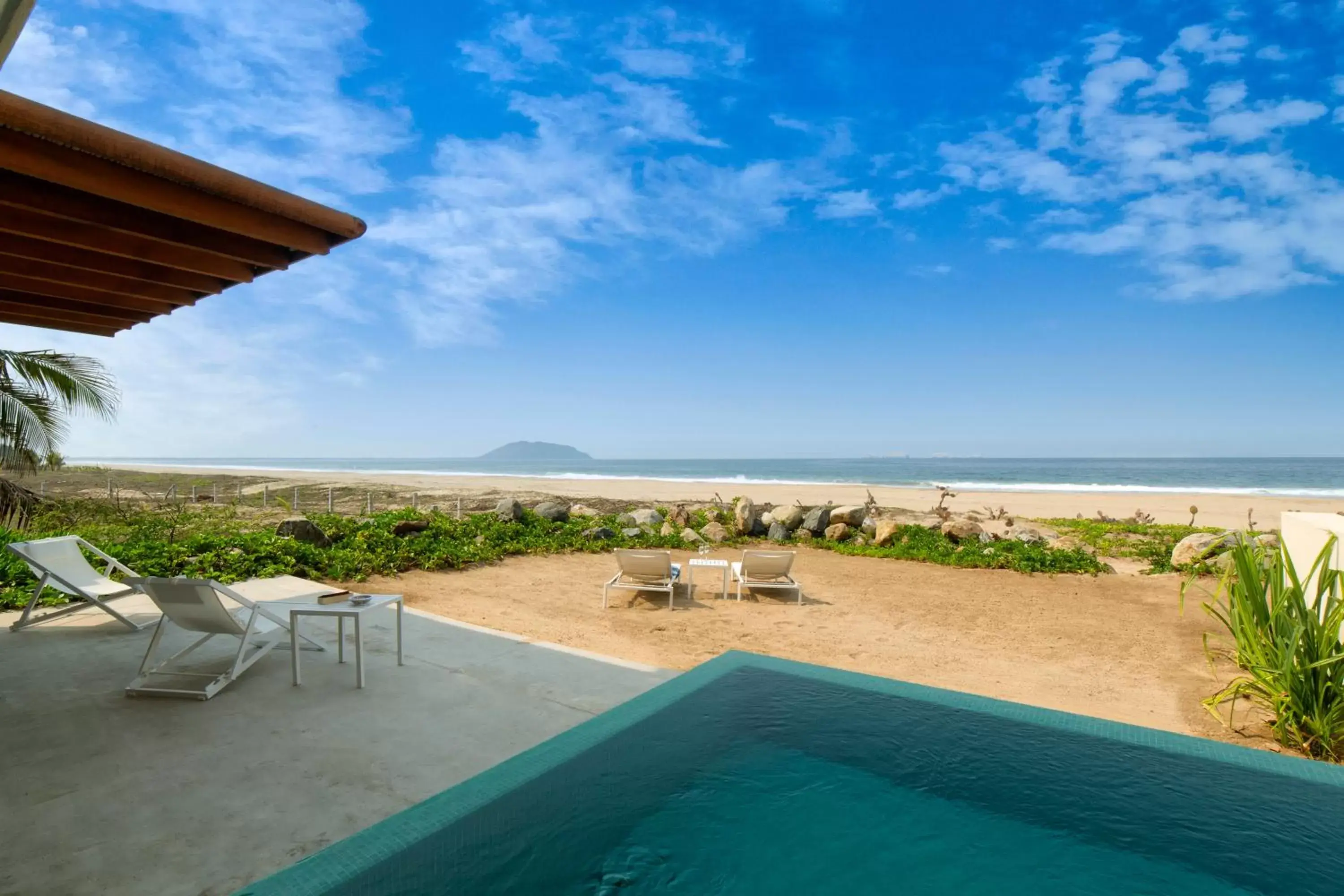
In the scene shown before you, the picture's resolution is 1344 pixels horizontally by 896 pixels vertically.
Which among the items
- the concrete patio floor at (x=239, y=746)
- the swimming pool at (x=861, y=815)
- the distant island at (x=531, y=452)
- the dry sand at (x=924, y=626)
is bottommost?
the dry sand at (x=924, y=626)

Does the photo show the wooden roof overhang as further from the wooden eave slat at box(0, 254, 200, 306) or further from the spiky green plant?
the spiky green plant

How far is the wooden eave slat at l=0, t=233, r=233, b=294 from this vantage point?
323cm

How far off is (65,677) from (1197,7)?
2510cm

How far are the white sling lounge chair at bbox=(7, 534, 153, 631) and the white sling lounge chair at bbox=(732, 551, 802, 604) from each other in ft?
19.5

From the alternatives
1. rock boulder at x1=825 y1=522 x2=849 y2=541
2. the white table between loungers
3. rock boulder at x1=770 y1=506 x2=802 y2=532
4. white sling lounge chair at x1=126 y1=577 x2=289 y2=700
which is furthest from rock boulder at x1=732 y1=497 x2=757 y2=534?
white sling lounge chair at x1=126 y1=577 x2=289 y2=700

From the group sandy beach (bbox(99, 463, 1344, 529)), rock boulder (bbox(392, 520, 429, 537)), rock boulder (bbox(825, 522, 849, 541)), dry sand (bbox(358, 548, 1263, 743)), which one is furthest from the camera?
sandy beach (bbox(99, 463, 1344, 529))

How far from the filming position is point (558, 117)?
15133 millimetres

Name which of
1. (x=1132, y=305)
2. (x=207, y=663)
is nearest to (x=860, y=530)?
→ (x=207, y=663)

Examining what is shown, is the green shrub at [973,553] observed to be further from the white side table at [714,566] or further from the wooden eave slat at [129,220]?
the wooden eave slat at [129,220]

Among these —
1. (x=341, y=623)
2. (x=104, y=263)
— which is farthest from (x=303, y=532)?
(x=104, y=263)

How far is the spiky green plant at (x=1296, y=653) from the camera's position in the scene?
3.75 m

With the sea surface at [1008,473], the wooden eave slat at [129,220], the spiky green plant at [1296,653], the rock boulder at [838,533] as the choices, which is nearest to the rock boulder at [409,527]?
the rock boulder at [838,533]

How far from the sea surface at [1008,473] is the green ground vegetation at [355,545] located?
30.2 metres

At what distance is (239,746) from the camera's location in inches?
125
